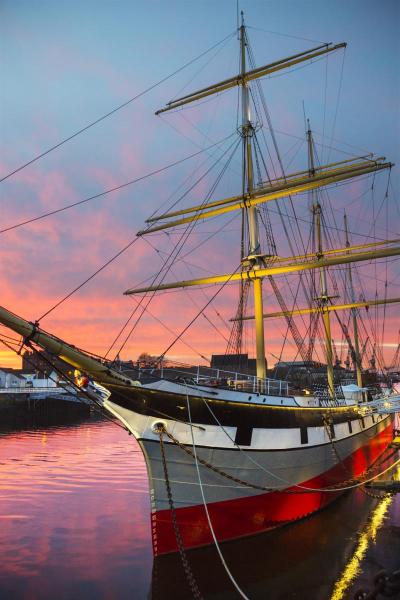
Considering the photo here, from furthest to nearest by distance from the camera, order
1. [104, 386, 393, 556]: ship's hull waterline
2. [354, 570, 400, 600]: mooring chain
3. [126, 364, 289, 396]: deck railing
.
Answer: [126, 364, 289, 396]: deck railing, [104, 386, 393, 556]: ship's hull waterline, [354, 570, 400, 600]: mooring chain

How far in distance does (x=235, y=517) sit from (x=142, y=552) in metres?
2.61

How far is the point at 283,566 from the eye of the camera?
9.51 meters

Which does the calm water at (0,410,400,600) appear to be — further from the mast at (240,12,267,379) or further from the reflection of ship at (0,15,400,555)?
the mast at (240,12,267,379)

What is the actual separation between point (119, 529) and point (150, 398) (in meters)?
5.77

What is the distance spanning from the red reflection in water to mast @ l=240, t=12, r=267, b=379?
717 centimetres

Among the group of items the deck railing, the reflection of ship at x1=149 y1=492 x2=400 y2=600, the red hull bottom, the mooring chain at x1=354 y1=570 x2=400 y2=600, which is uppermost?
the deck railing

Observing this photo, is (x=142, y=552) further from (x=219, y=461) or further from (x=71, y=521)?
(x=71, y=521)

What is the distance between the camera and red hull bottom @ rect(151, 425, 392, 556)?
9.57 m

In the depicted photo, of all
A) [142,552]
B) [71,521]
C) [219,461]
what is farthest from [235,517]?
[71,521]

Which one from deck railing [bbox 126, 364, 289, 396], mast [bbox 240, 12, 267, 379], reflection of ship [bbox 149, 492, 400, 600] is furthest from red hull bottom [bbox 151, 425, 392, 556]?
mast [bbox 240, 12, 267, 379]

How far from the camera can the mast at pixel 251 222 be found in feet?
54.3

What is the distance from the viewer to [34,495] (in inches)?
653

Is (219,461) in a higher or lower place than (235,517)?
higher

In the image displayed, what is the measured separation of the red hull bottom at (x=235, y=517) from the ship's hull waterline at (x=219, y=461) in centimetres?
2
